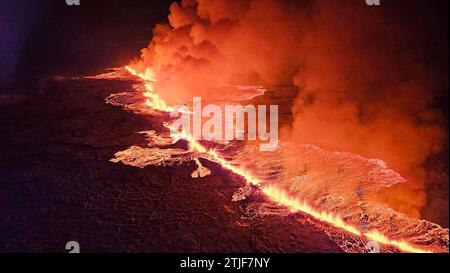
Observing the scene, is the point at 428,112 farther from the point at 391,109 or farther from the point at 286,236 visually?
the point at 286,236

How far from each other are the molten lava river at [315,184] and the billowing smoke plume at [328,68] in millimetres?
366

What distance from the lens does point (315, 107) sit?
7562 mm

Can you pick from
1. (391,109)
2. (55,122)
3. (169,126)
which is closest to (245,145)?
(169,126)

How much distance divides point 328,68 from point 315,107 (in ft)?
4.57

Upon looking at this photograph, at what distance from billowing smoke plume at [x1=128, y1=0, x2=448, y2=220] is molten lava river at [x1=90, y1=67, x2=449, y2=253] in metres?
0.37

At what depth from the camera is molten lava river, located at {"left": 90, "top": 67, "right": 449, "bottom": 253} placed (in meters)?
4.10

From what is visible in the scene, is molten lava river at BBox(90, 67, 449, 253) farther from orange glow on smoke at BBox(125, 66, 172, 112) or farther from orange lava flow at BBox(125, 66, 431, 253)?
orange glow on smoke at BBox(125, 66, 172, 112)

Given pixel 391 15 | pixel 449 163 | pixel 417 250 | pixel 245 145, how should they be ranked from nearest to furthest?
pixel 417 250 → pixel 449 163 → pixel 245 145 → pixel 391 15

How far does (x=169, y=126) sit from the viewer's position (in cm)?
779

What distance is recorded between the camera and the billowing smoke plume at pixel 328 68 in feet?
21.2

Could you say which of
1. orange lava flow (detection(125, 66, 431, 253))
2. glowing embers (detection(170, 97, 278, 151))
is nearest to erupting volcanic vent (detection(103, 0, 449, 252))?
orange lava flow (detection(125, 66, 431, 253))

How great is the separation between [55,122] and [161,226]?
4888 mm

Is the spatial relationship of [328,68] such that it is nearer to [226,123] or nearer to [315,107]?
[315,107]

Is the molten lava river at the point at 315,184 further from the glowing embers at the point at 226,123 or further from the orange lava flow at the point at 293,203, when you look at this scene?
the glowing embers at the point at 226,123
